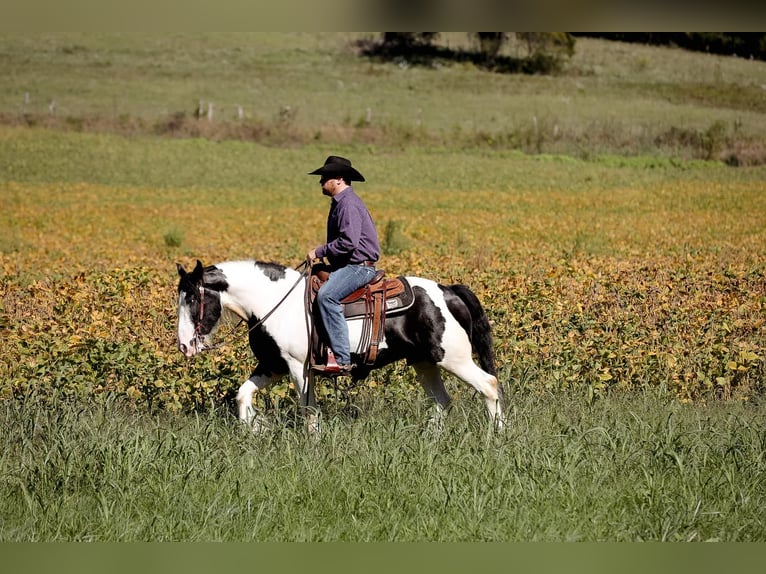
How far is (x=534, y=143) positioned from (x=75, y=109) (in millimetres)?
20015

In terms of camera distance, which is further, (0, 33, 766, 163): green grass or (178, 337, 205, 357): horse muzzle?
(0, 33, 766, 163): green grass

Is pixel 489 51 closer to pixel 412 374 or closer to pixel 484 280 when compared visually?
pixel 484 280

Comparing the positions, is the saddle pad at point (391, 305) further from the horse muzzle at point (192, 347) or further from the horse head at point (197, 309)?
the horse muzzle at point (192, 347)

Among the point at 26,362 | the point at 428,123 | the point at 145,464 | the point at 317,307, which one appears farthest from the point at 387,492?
the point at 428,123

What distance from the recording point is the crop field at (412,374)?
6.45 metres

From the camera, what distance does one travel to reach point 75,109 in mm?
43500

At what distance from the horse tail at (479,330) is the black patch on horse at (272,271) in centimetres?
151

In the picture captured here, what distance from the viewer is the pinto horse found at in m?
8.49

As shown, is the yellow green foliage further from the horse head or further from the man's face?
the man's face

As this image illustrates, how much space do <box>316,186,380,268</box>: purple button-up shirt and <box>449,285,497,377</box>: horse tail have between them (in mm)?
900

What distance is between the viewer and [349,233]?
8.31 m

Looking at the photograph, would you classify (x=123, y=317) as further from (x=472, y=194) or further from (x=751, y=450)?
(x=472, y=194)

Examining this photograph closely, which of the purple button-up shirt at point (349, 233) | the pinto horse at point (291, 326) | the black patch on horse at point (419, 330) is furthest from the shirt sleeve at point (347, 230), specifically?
the black patch on horse at point (419, 330)

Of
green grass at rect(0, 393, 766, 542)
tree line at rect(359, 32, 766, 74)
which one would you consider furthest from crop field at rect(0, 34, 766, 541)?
tree line at rect(359, 32, 766, 74)
